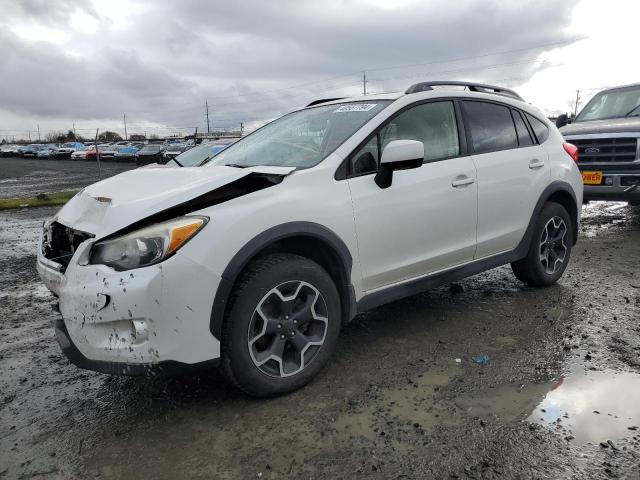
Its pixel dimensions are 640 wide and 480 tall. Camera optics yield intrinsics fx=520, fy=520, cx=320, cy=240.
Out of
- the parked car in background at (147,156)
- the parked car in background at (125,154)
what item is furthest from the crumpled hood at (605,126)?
the parked car in background at (125,154)

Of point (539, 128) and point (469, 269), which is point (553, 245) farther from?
point (469, 269)

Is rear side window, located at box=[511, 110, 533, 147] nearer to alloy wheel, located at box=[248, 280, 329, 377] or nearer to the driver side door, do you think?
the driver side door

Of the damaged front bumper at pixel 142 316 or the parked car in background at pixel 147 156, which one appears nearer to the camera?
the damaged front bumper at pixel 142 316

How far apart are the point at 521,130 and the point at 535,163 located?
1.07 feet

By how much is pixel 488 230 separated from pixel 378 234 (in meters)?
1.23

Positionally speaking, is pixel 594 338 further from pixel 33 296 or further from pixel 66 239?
pixel 33 296

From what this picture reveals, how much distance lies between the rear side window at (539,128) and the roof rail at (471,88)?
241mm

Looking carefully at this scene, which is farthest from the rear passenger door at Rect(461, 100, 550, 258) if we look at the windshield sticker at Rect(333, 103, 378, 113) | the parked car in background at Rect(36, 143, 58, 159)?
the parked car in background at Rect(36, 143, 58, 159)

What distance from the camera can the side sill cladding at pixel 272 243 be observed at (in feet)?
8.68

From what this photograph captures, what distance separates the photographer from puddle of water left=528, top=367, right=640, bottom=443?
259cm

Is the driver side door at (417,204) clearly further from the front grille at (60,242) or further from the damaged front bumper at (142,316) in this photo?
the front grille at (60,242)

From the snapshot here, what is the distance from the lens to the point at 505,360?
3.39 metres

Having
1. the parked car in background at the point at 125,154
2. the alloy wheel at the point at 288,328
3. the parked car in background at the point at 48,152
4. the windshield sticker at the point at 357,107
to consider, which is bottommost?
the alloy wheel at the point at 288,328

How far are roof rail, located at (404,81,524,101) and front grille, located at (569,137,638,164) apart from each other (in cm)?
359
